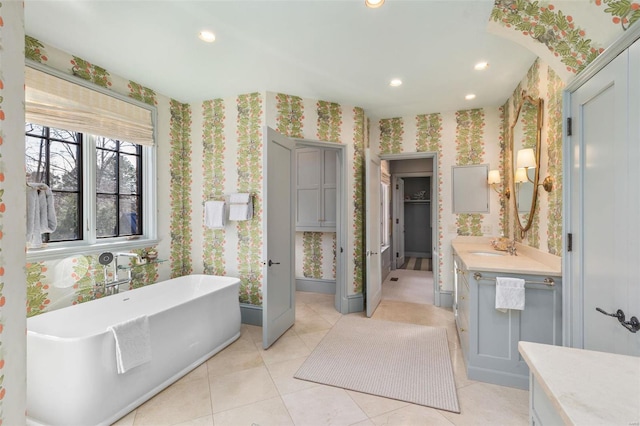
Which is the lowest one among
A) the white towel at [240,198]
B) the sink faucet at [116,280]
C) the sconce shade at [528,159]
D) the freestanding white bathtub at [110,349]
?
the freestanding white bathtub at [110,349]

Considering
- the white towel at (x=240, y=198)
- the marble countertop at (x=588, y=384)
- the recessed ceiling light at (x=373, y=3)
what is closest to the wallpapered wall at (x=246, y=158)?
the white towel at (x=240, y=198)

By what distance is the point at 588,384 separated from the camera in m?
0.73

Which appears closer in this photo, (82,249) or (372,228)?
(82,249)

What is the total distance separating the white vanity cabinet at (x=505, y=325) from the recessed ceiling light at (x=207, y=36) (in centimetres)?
272

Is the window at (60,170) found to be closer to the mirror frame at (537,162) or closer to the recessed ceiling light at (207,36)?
the recessed ceiling light at (207,36)

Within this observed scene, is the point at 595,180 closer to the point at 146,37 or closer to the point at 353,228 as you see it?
the point at 353,228

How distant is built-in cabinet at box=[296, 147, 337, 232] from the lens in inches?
163

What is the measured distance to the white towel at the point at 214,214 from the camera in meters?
3.24

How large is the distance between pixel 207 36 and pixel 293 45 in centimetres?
68

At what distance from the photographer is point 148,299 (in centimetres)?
279

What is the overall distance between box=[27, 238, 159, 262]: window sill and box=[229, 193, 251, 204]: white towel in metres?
1.00

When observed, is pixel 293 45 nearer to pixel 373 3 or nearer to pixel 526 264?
pixel 373 3

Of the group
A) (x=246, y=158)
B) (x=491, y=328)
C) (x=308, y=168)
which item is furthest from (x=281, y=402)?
(x=308, y=168)

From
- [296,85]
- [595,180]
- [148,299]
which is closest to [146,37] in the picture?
[296,85]
